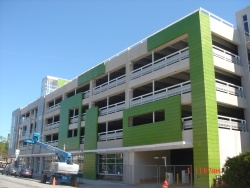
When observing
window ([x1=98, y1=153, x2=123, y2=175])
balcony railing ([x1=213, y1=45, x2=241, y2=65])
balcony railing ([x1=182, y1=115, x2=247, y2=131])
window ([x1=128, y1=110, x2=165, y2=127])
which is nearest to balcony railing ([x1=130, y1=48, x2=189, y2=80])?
balcony railing ([x1=213, y1=45, x2=241, y2=65])

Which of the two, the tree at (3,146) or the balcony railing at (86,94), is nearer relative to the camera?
the balcony railing at (86,94)

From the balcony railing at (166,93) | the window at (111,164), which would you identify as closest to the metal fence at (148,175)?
the window at (111,164)

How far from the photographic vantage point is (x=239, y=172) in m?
15.9

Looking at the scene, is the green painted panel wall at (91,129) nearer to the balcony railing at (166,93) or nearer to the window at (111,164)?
the window at (111,164)

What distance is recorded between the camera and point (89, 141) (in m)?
41.7

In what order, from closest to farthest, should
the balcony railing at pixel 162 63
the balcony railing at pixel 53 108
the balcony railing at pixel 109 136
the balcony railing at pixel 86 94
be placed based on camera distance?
the balcony railing at pixel 162 63
the balcony railing at pixel 109 136
the balcony railing at pixel 86 94
the balcony railing at pixel 53 108

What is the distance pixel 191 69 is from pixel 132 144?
1063 centimetres

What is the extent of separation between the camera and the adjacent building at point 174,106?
26.7 m

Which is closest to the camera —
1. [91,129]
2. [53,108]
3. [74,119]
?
[91,129]

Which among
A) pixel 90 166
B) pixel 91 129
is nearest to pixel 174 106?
pixel 91 129

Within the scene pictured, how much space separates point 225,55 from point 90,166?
22148 millimetres

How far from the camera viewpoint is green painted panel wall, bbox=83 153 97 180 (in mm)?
39250

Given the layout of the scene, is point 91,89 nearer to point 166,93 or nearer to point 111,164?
point 111,164

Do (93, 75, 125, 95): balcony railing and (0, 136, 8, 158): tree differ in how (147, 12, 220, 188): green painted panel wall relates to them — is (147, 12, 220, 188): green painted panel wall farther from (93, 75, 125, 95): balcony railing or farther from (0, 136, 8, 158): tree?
(0, 136, 8, 158): tree
